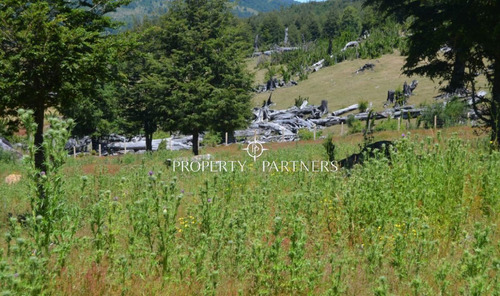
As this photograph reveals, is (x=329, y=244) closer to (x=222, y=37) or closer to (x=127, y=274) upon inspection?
(x=127, y=274)

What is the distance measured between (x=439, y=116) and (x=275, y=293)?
2861 cm

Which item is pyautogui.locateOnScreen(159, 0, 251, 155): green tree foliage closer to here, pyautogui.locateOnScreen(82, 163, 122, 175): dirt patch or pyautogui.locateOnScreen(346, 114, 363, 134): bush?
pyautogui.locateOnScreen(82, 163, 122, 175): dirt patch

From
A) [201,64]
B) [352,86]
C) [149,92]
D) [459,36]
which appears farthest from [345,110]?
[459,36]

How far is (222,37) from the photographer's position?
77.1 feet

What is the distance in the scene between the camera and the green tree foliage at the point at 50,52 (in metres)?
7.90

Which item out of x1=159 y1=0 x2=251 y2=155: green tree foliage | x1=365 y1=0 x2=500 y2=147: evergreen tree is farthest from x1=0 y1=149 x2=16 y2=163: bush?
x1=365 y1=0 x2=500 y2=147: evergreen tree

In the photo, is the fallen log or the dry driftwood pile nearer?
the dry driftwood pile

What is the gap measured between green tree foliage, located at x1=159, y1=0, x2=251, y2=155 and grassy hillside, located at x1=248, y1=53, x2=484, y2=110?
944 inches

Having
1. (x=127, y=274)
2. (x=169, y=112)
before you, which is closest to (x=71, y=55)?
(x=127, y=274)

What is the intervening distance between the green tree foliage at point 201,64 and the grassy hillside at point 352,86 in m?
24.0

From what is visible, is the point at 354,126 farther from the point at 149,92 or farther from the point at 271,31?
the point at 271,31

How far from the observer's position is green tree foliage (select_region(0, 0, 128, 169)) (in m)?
7.90

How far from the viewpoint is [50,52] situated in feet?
26.7

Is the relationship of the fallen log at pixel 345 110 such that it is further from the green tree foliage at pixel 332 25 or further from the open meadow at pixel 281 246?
the green tree foliage at pixel 332 25
